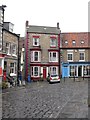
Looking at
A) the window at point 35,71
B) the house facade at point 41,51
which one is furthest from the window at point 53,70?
the window at point 35,71

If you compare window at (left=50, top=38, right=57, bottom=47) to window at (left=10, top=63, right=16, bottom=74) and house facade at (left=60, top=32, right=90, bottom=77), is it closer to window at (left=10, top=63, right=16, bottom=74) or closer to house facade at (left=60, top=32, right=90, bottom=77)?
house facade at (left=60, top=32, right=90, bottom=77)

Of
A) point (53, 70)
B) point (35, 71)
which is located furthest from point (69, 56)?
point (35, 71)

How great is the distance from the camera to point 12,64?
36.2m

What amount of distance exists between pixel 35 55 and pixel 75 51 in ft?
29.4

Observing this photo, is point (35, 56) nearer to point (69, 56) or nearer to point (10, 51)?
point (69, 56)

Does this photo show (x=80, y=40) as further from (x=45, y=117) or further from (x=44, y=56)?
(x=45, y=117)

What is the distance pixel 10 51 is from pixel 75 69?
24.2 meters

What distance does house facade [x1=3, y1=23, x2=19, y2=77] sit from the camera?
33.2 meters

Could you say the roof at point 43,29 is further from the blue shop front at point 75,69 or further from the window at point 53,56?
the blue shop front at point 75,69

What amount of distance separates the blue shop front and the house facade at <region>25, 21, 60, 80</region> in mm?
2412

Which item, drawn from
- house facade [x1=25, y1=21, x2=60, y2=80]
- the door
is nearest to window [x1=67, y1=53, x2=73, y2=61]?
the door

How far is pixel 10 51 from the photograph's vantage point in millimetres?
35562

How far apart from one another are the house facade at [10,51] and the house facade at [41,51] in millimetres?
15378

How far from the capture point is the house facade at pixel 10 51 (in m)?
33.2
